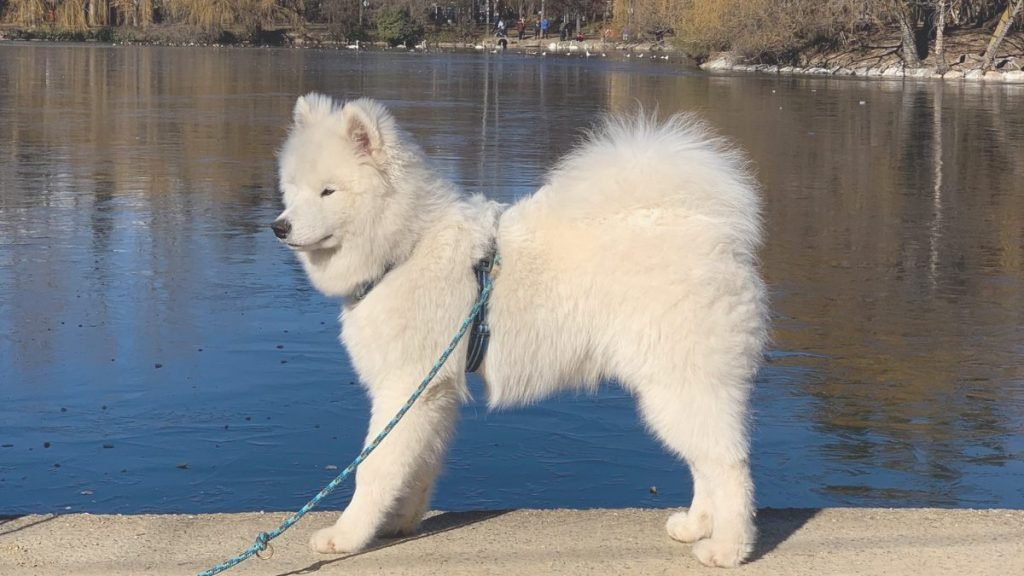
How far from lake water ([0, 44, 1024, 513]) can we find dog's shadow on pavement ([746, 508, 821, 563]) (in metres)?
1.00

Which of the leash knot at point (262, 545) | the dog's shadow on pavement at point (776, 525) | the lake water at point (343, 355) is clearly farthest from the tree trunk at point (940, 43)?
the leash knot at point (262, 545)

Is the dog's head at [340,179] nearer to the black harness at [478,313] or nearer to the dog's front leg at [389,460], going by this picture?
the black harness at [478,313]

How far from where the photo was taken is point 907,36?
2341 inches

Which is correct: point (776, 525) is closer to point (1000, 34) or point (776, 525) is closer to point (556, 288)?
point (556, 288)

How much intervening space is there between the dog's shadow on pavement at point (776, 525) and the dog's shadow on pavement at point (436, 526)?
1.03 m

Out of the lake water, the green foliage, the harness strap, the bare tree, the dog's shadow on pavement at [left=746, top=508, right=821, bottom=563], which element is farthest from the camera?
the green foliage

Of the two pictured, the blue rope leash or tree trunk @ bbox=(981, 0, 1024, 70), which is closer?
the blue rope leash

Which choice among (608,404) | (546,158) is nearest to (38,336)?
(608,404)

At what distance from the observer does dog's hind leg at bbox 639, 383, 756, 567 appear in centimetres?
444

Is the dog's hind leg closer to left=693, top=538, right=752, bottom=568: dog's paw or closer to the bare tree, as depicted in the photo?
left=693, top=538, right=752, bottom=568: dog's paw

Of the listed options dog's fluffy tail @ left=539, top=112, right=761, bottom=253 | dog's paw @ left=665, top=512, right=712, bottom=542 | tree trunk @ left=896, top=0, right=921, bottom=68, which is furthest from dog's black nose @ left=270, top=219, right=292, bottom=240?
tree trunk @ left=896, top=0, right=921, bottom=68

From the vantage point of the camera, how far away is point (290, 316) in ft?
31.4

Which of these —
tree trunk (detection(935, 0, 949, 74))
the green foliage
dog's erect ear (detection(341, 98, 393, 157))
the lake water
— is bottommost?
the lake water

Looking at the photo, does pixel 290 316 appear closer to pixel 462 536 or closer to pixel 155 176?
pixel 462 536
